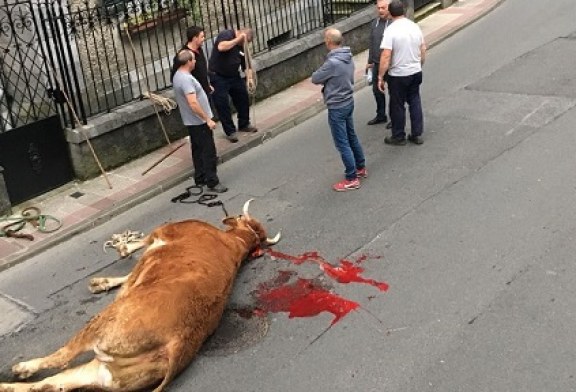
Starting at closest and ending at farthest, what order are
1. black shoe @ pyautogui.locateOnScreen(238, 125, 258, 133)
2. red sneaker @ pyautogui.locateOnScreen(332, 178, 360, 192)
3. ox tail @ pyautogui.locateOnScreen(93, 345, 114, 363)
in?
ox tail @ pyautogui.locateOnScreen(93, 345, 114, 363) < red sneaker @ pyautogui.locateOnScreen(332, 178, 360, 192) < black shoe @ pyautogui.locateOnScreen(238, 125, 258, 133)

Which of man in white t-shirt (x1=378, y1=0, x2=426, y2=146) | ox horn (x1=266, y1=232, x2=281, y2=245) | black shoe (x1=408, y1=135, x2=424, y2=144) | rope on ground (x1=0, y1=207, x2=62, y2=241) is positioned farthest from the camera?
black shoe (x1=408, y1=135, x2=424, y2=144)

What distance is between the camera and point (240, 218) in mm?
6547

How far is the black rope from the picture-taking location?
8.16 meters

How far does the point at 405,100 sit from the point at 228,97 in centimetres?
267

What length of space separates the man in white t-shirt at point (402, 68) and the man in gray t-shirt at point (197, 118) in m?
2.33

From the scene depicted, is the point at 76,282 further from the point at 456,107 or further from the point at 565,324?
the point at 456,107

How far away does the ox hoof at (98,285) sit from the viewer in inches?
252

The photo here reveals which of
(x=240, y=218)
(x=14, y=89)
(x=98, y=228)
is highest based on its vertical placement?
(x=14, y=89)

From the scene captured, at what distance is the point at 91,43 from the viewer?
33.9 feet

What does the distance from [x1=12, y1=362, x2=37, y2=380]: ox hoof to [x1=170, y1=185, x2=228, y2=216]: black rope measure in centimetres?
335

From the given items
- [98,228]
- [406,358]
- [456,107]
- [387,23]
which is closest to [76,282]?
[98,228]

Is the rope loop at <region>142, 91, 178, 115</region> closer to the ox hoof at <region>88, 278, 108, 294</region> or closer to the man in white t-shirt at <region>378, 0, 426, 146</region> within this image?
the man in white t-shirt at <region>378, 0, 426, 146</region>

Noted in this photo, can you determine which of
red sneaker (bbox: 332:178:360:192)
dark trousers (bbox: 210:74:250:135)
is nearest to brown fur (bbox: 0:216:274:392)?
red sneaker (bbox: 332:178:360:192)

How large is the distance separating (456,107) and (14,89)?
20.7 feet
